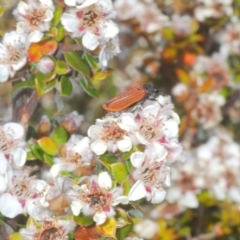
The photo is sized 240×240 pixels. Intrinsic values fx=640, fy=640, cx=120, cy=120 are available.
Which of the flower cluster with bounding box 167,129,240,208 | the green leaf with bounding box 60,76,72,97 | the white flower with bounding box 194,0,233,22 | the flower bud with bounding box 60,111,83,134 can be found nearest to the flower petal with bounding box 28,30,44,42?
the green leaf with bounding box 60,76,72,97

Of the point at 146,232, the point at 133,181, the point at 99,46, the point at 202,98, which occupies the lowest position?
the point at 146,232

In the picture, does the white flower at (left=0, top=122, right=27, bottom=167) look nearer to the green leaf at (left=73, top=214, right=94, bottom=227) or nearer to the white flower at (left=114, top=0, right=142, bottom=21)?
the green leaf at (left=73, top=214, right=94, bottom=227)

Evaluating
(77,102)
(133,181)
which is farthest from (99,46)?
(77,102)

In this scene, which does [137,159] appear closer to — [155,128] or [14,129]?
[155,128]

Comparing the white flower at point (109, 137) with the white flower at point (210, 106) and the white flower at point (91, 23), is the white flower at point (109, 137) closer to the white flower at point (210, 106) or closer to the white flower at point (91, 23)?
the white flower at point (91, 23)

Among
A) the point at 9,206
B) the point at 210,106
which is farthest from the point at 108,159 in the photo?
the point at 210,106

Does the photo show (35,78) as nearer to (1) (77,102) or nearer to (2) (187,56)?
(2) (187,56)
